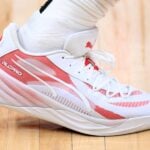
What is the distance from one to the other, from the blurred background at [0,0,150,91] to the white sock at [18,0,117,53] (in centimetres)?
24

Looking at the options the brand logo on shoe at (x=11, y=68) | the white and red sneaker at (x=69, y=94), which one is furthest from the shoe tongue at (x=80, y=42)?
the brand logo on shoe at (x=11, y=68)

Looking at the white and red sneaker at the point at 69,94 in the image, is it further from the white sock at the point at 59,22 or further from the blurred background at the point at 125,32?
the blurred background at the point at 125,32

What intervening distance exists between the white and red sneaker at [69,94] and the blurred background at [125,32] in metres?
0.15

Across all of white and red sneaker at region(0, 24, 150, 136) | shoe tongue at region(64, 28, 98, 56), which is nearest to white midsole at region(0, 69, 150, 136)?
white and red sneaker at region(0, 24, 150, 136)

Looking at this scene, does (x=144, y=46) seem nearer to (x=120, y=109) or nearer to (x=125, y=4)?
(x=125, y=4)

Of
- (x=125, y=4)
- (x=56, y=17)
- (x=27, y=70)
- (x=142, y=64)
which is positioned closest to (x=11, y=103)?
(x=27, y=70)

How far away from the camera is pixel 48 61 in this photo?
3.14 ft

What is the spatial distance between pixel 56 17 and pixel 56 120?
201mm

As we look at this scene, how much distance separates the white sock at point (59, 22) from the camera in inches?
36.9

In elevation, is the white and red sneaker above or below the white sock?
below

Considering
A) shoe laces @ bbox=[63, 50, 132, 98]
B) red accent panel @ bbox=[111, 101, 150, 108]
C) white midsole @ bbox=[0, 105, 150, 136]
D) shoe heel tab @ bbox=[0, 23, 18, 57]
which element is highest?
shoe heel tab @ bbox=[0, 23, 18, 57]

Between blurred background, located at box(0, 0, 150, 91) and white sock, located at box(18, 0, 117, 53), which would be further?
blurred background, located at box(0, 0, 150, 91)

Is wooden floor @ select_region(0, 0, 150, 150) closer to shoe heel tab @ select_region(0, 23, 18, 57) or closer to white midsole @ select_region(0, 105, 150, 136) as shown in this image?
white midsole @ select_region(0, 105, 150, 136)

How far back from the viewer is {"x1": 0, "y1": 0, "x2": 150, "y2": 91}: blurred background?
1.16 metres
